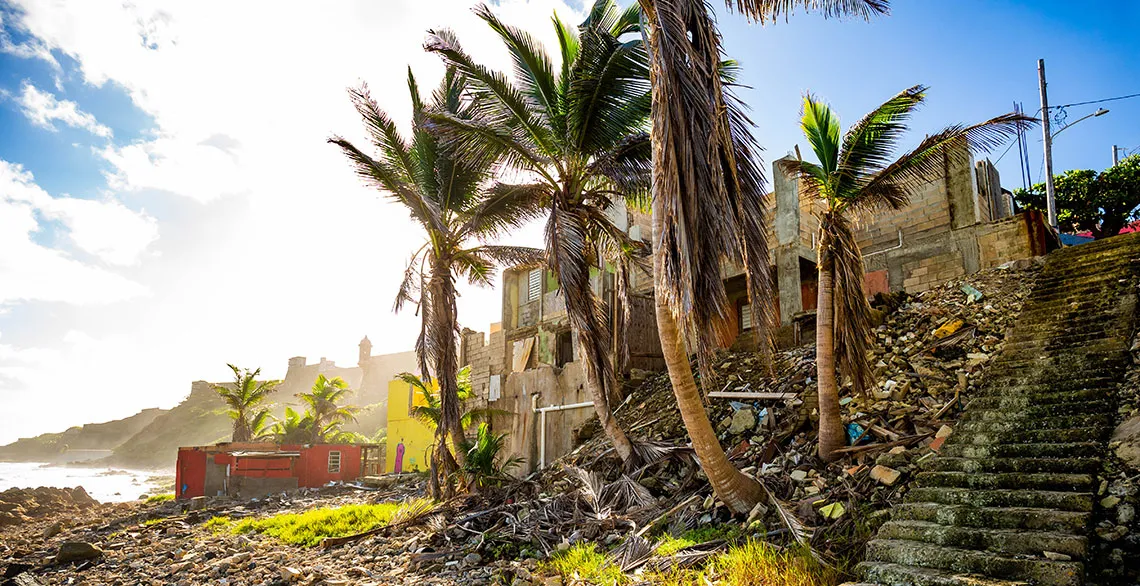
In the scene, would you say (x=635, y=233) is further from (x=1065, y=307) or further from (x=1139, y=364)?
(x=1139, y=364)

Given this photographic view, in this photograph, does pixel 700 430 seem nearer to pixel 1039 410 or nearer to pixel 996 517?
pixel 996 517

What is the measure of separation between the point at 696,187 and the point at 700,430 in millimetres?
2884

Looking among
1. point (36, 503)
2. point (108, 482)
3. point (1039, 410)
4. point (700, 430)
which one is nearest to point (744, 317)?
point (700, 430)

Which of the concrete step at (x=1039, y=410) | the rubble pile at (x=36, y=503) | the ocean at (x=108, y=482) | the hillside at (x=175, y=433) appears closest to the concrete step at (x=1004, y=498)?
the concrete step at (x=1039, y=410)

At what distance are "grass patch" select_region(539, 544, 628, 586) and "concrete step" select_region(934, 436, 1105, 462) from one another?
11.6 feet

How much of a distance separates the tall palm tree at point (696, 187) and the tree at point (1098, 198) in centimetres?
1894

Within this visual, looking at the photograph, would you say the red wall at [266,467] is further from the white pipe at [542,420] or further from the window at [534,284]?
the white pipe at [542,420]

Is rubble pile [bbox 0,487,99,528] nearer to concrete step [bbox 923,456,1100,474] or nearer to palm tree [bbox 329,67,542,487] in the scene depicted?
palm tree [bbox 329,67,542,487]

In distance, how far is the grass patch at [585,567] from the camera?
6918mm

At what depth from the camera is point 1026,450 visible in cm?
618

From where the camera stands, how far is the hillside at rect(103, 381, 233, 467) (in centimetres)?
8819

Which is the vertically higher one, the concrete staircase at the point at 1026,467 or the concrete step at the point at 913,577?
the concrete staircase at the point at 1026,467

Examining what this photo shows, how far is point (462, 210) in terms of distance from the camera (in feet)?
47.0

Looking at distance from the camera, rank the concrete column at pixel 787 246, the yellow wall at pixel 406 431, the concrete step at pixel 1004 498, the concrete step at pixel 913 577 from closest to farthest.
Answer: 1. the concrete step at pixel 913 577
2. the concrete step at pixel 1004 498
3. the concrete column at pixel 787 246
4. the yellow wall at pixel 406 431
